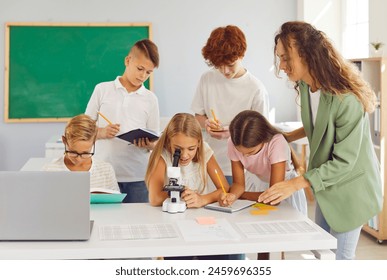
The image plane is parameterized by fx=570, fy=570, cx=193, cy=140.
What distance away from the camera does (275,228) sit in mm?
2053

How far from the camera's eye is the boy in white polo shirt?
2875 millimetres

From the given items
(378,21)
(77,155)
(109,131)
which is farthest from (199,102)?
(378,21)

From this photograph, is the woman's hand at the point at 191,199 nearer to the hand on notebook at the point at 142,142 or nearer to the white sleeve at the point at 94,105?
the hand on notebook at the point at 142,142

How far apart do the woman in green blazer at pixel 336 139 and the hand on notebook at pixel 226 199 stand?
7.2 inches

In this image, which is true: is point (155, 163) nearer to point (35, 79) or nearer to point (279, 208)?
point (279, 208)

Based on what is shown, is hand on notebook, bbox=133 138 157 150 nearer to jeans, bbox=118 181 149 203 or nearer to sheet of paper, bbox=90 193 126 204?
jeans, bbox=118 181 149 203

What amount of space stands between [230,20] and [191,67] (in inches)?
23.6

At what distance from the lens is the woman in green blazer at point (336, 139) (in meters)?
2.10

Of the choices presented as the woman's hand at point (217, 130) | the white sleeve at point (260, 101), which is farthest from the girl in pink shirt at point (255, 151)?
the white sleeve at point (260, 101)

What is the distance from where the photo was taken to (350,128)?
82.7 inches

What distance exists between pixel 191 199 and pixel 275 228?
16.8 inches

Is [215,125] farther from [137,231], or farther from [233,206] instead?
[137,231]

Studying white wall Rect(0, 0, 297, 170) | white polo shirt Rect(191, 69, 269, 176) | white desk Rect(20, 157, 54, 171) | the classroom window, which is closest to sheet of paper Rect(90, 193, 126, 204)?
white polo shirt Rect(191, 69, 269, 176)

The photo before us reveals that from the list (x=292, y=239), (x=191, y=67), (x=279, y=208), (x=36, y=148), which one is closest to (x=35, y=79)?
(x=36, y=148)
